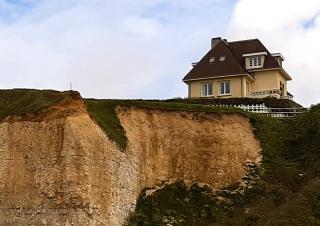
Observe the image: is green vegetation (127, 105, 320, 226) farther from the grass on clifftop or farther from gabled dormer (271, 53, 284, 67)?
gabled dormer (271, 53, 284, 67)

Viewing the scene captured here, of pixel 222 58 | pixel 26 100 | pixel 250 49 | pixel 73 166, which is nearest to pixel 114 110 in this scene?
pixel 26 100

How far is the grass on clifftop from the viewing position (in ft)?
124

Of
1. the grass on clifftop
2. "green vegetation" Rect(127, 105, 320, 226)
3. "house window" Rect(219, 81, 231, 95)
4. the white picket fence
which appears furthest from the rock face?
"house window" Rect(219, 81, 231, 95)

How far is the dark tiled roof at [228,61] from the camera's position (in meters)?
66.6

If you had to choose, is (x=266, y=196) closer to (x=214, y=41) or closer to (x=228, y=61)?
(x=228, y=61)

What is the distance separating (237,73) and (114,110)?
89.0ft

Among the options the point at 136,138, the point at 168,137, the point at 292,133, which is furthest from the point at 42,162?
the point at 292,133

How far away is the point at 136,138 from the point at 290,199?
30.8ft

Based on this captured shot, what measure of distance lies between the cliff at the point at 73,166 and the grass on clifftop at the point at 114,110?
36 centimetres

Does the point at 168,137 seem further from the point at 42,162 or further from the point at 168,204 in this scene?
the point at 42,162

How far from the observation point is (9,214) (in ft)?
113

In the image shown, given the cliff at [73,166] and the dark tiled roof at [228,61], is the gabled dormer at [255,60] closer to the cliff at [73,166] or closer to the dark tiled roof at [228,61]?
the dark tiled roof at [228,61]

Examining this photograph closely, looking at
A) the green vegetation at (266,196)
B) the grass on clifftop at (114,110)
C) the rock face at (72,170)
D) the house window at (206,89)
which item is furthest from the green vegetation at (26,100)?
A: the house window at (206,89)

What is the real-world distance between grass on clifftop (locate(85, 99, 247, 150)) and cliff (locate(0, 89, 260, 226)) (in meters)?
0.36
